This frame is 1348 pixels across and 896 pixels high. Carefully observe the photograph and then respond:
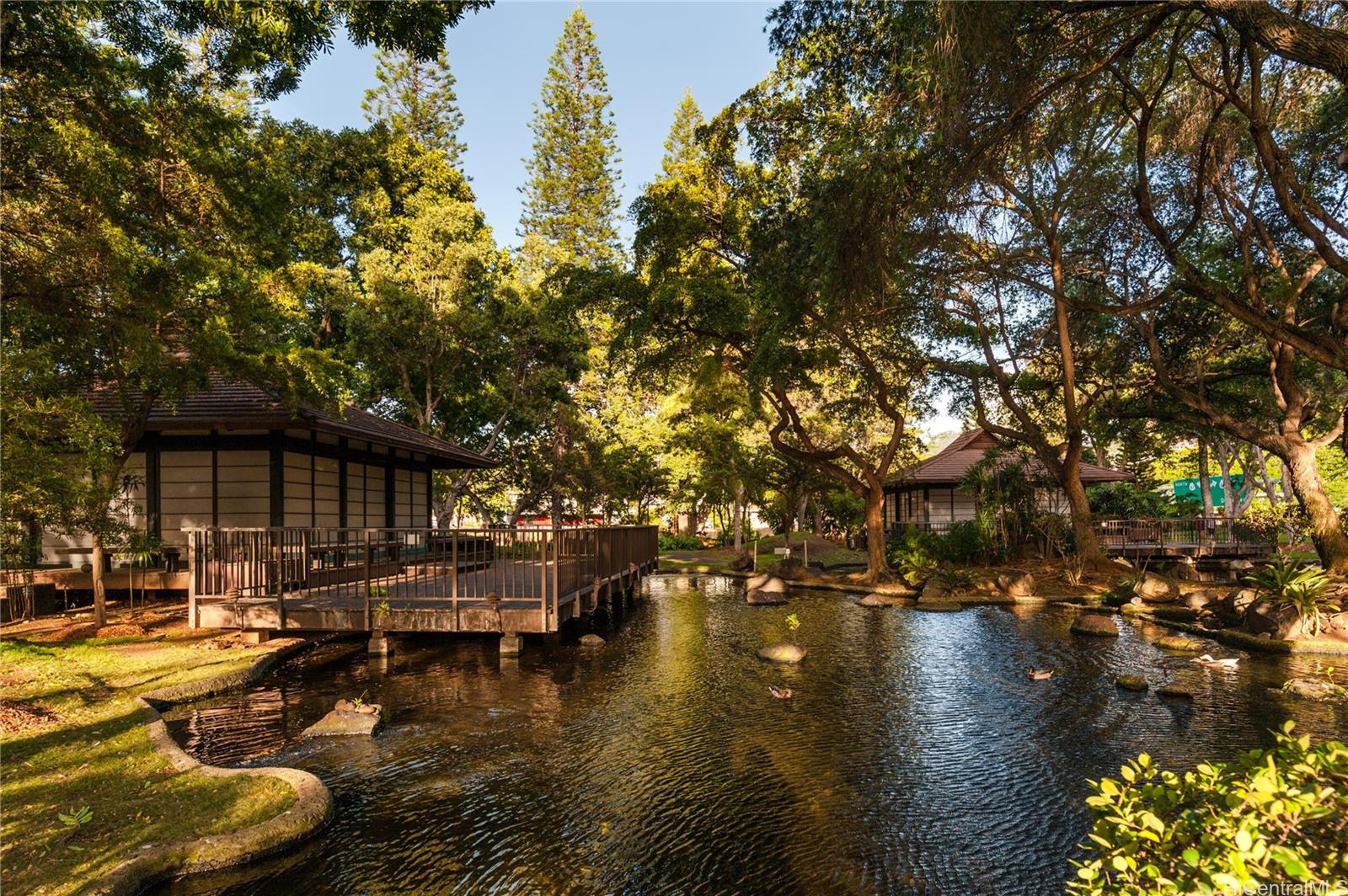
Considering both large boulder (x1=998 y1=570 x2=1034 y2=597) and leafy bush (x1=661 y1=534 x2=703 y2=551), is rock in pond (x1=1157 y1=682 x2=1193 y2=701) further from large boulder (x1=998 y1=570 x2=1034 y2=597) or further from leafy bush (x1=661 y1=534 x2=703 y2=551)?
leafy bush (x1=661 y1=534 x2=703 y2=551)

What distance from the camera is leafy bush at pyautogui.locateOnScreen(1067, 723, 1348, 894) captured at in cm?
207

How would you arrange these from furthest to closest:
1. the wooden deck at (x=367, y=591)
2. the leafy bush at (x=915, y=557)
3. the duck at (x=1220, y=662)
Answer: the leafy bush at (x=915, y=557) → the duck at (x=1220, y=662) → the wooden deck at (x=367, y=591)

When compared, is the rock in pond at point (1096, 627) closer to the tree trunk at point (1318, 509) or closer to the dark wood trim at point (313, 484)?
the tree trunk at point (1318, 509)

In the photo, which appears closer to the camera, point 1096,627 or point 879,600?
point 1096,627

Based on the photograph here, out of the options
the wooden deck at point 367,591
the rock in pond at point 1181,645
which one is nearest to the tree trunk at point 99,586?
the wooden deck at point 367,591

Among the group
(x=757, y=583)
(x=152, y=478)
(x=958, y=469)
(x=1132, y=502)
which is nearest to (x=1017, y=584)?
(x=757, y=583)

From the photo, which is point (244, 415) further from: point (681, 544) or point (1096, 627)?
point (681, 544)

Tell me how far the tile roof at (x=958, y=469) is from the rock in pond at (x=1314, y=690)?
Answer: 2138 cm

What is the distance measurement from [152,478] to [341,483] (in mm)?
3821

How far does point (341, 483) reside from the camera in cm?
1769

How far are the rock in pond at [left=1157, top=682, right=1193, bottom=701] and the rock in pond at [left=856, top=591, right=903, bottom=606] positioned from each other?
9.88 m

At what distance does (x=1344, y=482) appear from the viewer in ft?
131

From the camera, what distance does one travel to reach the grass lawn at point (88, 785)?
4836 millimetres

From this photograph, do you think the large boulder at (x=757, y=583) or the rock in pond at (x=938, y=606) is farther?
the large boulder at (x=757, y=583)
